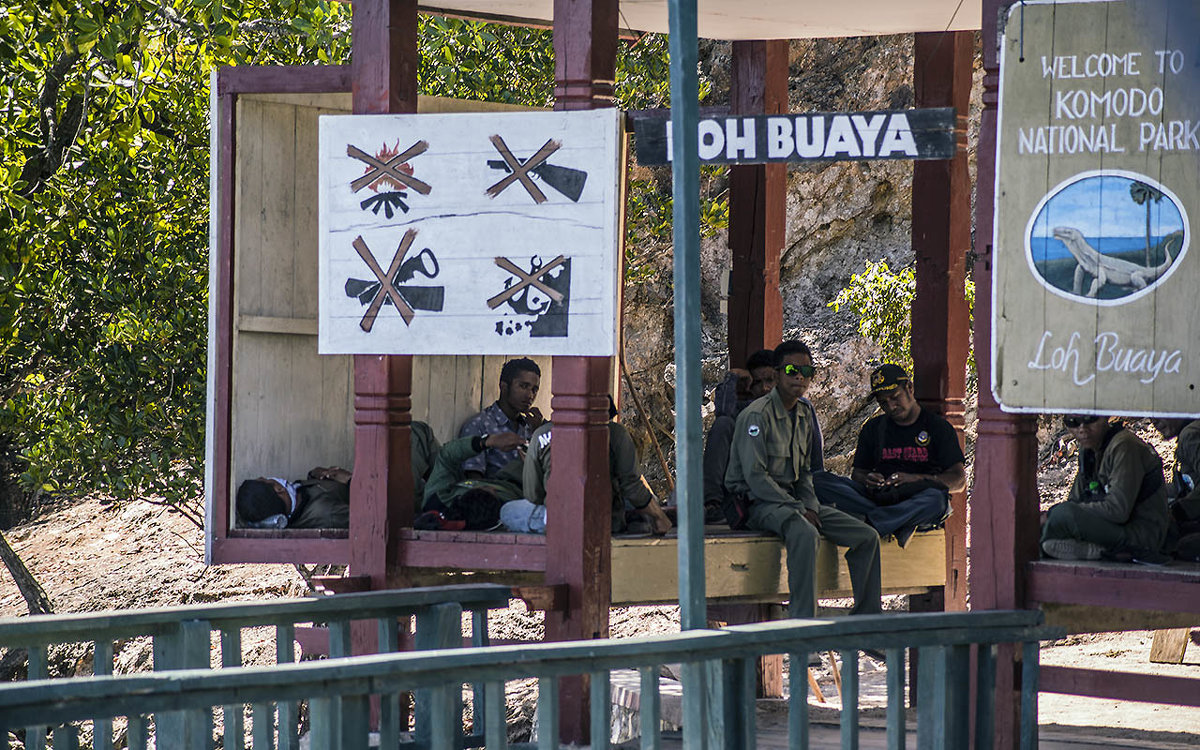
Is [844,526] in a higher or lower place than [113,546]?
higher

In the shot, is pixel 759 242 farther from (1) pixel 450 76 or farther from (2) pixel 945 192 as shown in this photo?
(1) pixel 450 76

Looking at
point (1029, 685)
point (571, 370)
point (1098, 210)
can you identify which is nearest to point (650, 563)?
point (571, 370)

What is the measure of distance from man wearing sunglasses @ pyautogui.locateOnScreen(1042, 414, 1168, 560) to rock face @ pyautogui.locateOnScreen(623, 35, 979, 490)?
41.8ft

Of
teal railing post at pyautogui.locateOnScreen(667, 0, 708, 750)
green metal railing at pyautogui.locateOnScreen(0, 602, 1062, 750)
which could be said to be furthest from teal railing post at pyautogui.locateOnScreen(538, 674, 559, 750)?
teal railing post at pyautogui.locateOnScreen(667, 0, 708, 750)

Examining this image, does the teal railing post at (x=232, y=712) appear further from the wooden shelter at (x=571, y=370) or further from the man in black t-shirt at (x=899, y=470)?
the man in black t-shirt at (x=899, y=470)

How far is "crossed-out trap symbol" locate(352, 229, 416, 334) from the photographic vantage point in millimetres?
7789

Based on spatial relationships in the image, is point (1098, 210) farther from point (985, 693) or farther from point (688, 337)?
point (688, 337)

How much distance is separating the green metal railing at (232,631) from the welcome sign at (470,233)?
1617mm

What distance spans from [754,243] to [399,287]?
350 centimetres

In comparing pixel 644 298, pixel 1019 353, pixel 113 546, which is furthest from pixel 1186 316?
pixel 113 546

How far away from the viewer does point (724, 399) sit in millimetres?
9688

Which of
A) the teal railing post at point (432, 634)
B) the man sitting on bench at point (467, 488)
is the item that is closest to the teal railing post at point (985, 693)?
the teal railing post at point (432, 634)

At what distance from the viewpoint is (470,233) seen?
25.3ft

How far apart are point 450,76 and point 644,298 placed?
8111 millimetres
